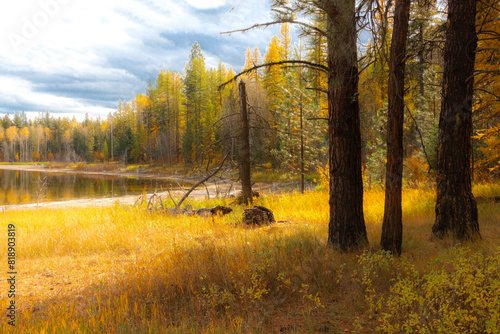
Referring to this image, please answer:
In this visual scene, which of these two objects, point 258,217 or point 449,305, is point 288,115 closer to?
point 258,217

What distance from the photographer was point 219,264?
4.20 metres

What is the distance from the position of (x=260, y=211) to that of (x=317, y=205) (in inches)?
108

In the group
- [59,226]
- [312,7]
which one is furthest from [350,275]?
[59,226]

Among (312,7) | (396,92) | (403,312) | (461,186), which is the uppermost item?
(312,7)

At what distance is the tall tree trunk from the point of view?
15.9ft

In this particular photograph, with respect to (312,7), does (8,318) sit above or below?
below

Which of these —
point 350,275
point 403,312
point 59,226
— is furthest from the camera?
point 59,226

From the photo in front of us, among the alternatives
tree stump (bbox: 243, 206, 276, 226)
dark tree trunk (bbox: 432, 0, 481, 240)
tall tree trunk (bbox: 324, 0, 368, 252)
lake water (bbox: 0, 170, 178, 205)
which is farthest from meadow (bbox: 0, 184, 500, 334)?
lake water (bbox: 0, 170, 178, 205)

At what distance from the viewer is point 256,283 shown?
11.5 ft

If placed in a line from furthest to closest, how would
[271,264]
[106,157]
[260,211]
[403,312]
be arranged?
A: [106,157] → [260,211] → [271,264] → [403,312]

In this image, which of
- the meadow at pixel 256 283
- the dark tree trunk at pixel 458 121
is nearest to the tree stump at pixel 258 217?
the meadow at pixel 256 283

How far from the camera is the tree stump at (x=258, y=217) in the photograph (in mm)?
7395

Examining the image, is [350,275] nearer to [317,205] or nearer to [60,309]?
[60,309]

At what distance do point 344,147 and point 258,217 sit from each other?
3.32 metres
